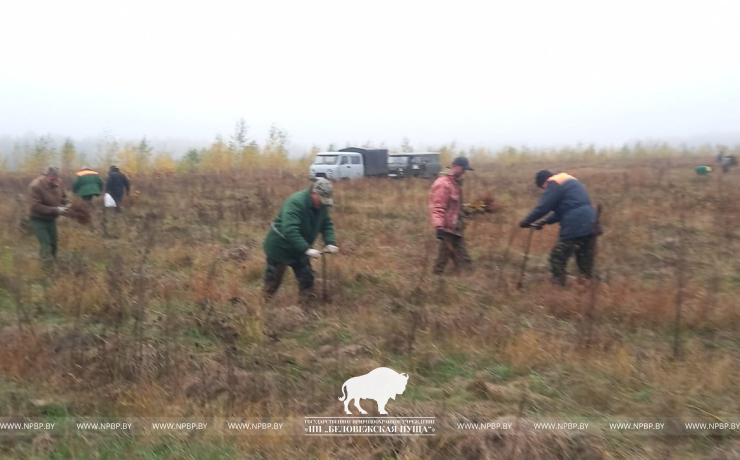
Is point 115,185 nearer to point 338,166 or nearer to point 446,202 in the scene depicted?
point 446,202

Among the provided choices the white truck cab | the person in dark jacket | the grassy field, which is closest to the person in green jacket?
the grassy field

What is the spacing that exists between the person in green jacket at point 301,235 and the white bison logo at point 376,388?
5.40 feet

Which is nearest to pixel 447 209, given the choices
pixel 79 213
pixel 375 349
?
pixel 375 349

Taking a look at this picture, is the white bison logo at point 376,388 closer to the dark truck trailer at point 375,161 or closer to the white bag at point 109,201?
the white bag at point 109,201

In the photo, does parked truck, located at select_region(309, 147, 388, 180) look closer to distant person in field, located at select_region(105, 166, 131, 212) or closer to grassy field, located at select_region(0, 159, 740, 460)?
distant person in field, located at select_region(105, 166, 131, 212)

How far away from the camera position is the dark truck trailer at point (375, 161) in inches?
952

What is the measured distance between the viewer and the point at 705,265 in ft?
23.9

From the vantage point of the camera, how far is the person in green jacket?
514cm

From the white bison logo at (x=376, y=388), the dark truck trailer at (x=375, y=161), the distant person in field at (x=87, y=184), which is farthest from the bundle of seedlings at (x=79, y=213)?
the dark truck trailer at (x=375, y=161)

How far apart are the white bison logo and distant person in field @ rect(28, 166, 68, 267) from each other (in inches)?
199

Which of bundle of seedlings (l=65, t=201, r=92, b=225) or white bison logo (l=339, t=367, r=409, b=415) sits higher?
bundle of seedlings (l=65, t=201, r=92, b=225)

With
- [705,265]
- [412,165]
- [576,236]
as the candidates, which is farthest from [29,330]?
[412,165]

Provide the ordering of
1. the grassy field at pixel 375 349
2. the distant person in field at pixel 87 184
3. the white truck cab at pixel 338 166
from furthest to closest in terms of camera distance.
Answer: the white truck cab at pixel 338 166 < the distant person in field at pixel 87 184 < the grassy field at pixel 375 349

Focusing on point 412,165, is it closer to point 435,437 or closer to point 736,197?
point 736,197
